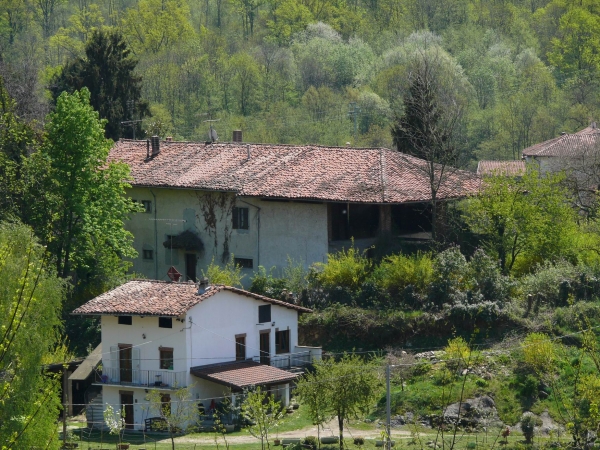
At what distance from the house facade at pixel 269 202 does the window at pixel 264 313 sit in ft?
19.8

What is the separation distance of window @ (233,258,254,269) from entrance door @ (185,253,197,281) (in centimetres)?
235

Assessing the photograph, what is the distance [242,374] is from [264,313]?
9.66 ft

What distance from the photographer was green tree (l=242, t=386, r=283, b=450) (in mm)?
34031

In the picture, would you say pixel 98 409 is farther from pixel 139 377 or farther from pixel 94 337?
pixel 94 337

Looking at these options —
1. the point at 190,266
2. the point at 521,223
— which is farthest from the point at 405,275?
the point at 190,266

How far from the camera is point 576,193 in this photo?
5434 cm

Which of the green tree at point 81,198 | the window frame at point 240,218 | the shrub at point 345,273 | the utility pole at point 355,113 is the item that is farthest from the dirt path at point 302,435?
the utility pole at point 355,113

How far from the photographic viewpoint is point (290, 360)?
4281cm

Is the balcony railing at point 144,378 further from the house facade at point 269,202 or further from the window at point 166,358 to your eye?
the house facade at point 269,202

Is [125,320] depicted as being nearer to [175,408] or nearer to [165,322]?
[165,322]

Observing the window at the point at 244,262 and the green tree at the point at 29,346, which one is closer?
the green tree at the point at 29,346

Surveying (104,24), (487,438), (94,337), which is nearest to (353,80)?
(104,24)

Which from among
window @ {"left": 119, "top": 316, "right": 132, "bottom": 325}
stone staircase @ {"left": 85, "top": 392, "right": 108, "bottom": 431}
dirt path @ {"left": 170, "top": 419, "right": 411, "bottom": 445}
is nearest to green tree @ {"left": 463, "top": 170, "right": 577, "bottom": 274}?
dirt path @ {"left": 170, "top": 419, "right": 411, "bottom": 445}

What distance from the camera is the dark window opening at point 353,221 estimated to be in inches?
1896
